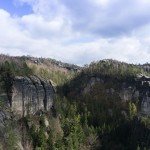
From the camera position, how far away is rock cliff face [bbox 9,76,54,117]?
126 m

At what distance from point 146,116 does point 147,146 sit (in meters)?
34.4

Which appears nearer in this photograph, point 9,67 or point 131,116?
point 9,67

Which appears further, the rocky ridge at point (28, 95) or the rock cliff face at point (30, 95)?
the rock cliff face at point (30, 95)

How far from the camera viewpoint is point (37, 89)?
462ft

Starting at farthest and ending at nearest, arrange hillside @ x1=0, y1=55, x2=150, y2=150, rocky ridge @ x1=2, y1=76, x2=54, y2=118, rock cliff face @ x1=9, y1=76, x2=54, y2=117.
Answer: rock cliff face @ x1=9, y1=76, x2=54, y2=117
rocky ridge @ x1=2, y1=76, x2=54, y2=118
hillside @ x1=0, y1=55, x2=150, y2=150

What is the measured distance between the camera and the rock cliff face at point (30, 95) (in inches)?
4963

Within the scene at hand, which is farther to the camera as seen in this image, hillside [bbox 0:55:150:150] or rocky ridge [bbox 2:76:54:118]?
rocky ridge [bbox 2:76:54:118]

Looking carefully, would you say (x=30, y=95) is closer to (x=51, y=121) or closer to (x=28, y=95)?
(x=28, y=95)

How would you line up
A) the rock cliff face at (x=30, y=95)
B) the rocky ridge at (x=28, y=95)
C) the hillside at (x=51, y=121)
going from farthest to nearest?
the rock cliff face at (x=30, y=95)
the rocky ridge at (x=28, y=95)
the hillside at (x=51, y=121)

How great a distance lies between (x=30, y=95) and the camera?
447 feet

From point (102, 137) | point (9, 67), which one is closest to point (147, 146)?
point (102, 137)

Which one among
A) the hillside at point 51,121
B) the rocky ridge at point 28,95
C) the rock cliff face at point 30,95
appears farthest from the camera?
the rock cliff face at point 30,95

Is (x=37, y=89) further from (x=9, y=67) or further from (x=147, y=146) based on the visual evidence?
(x=147, y=146)

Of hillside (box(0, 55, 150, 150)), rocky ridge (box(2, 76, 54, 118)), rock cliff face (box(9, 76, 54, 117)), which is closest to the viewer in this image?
hillside (box(0, 55, 150, 150))
